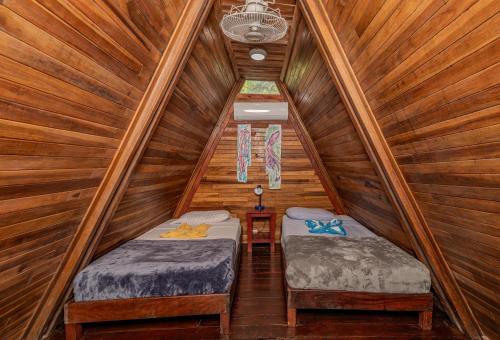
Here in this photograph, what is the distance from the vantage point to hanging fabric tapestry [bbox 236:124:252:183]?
3928mm

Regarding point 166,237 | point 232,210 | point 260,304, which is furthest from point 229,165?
point 260,304

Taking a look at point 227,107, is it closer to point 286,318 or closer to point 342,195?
point 342,195

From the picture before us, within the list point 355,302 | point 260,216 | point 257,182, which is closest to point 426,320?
point 355,302

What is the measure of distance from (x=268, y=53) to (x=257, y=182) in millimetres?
2013

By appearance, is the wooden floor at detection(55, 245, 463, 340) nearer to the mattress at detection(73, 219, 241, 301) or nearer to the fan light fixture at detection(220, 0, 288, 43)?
the mattress at detection(73, 219, 241, 301)

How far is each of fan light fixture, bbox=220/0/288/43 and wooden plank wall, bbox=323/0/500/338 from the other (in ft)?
1.35

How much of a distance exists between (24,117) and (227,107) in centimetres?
295

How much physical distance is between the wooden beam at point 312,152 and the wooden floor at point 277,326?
204 cm

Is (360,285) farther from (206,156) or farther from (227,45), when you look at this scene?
(206,156)

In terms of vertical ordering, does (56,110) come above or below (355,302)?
above

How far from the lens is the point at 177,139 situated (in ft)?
9.12

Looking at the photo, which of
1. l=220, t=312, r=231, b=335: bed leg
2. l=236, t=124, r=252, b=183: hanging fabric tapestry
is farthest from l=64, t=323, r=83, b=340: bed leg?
l=236, t=124, r=252, b=183: hanging fabric tapestry

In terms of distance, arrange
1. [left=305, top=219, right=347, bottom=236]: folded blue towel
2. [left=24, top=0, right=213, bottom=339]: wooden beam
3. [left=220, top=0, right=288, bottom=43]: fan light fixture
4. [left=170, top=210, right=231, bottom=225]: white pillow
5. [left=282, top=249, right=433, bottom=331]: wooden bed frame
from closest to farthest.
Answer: [left=220, top=0, right=288, bottom=43]: fan light fixture → [left=24, top=0, right=213, bottom=339]: wooden beam → [left=282, top=249, right=433, bottom=331]: wooden bed frame → [left=305, top=219, right=347, bottom=236]: folded blue towel → [left=170, top=210, right=231, bottom=225]: white pillow

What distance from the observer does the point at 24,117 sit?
106 centimetres
